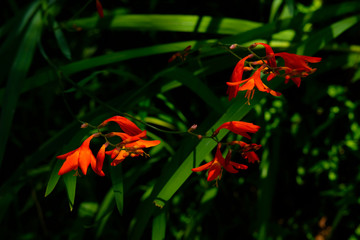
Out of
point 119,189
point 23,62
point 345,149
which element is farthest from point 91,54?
point 345,149

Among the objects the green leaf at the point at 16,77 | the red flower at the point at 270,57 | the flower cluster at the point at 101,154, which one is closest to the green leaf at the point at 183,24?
the green leaf at the point at 16,77

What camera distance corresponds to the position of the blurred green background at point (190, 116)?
1019 mm

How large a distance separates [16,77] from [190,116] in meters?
0.63

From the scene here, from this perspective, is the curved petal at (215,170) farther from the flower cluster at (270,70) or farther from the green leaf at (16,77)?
the green leaf at (16,77)

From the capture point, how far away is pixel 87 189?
1267mm

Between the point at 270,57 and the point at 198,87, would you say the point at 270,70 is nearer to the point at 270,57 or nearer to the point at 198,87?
the point at 270,57

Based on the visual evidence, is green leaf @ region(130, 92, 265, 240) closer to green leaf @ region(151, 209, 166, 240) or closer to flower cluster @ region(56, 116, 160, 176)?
green leaf @ region(151, 209, 166, 240)

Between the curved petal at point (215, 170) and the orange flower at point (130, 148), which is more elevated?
the orange flower at point (130, 148)

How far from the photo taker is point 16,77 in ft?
3.48

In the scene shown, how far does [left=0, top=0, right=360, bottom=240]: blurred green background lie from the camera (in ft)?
3.34

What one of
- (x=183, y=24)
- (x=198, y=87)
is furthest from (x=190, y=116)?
(x=198, y=87)

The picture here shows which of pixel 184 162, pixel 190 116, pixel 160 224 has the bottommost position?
pixel 190 116

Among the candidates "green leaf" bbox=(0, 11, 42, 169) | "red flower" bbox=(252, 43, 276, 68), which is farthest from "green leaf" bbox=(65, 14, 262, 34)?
"red flower" bbox=(252, 43, 276, 68)

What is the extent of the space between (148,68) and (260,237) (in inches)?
30.4
